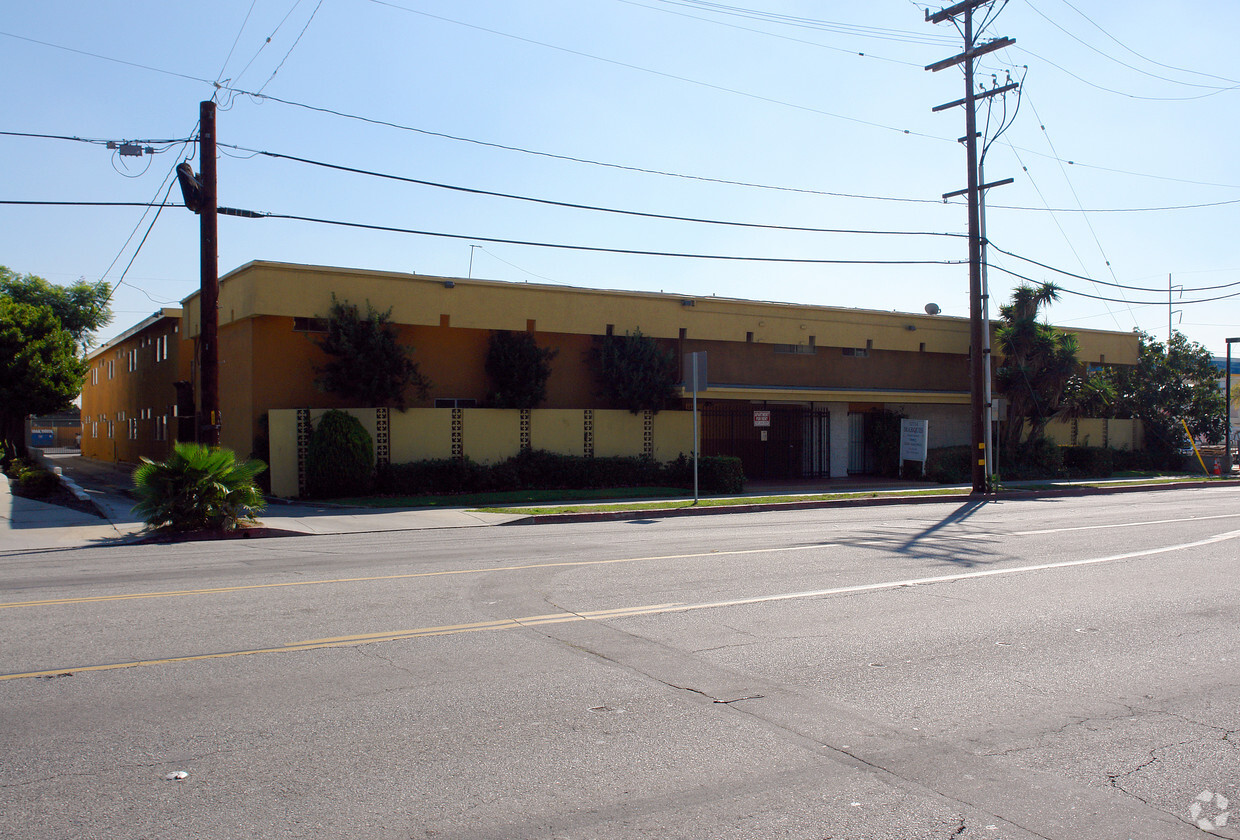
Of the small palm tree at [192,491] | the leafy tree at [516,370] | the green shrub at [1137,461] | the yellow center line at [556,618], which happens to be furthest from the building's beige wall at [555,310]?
the yellow center line at [556,618]

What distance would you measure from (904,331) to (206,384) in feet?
74.2

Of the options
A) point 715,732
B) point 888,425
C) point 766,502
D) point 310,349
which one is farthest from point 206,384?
point 888,425

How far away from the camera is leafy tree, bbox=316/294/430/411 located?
21.5 meters

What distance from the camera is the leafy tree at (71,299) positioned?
158 ft

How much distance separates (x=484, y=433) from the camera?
75.2 feet

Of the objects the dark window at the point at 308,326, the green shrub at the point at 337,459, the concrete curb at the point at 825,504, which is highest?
the dark window at the point at 308,326

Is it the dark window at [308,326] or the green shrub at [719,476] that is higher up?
the dark window at [308,326]

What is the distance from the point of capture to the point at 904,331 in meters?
31.2

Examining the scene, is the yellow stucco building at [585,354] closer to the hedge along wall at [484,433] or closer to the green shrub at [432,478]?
the hedge along wall at [484,433]

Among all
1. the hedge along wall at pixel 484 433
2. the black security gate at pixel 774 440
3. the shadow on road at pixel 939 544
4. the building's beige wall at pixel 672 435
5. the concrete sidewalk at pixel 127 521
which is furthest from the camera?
the black security gate at pixel 774 440

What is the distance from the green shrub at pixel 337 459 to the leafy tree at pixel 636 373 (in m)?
7.22

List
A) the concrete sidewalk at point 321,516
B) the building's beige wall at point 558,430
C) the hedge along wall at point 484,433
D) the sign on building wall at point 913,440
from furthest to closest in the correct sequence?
1. the sign on building wall at point 913,440
2. the building's beige wall at point 558,430
3. the hedge along wall at point 484,433
4. the concrete sidewalk at point 321,516

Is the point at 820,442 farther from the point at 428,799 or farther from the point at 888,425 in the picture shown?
the point at 428,799

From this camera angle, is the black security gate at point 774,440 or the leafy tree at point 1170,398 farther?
the leafy tree at point 1170,398
